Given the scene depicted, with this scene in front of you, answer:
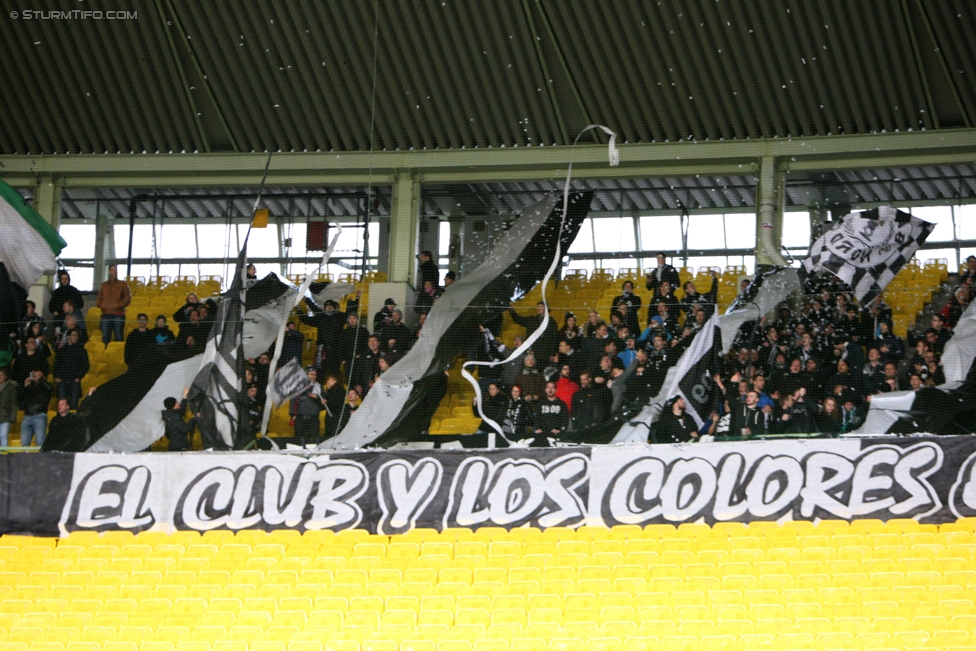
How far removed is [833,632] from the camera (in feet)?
36.2

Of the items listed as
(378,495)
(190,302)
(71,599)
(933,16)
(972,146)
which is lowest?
(71,599)

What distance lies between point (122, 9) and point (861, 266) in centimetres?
1206

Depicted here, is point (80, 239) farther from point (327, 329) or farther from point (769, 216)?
point (769, 216)

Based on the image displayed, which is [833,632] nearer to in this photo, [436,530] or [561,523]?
[561,523]

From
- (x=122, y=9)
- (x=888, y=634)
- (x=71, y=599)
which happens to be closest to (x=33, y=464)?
(x=71, y=599)

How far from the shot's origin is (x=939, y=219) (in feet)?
76.7

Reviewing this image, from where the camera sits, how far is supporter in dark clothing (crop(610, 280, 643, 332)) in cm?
1528

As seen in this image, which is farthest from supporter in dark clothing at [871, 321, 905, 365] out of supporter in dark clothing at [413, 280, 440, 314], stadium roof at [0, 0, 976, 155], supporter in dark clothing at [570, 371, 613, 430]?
supporter in dark clothing at [413, 280, 440, 314]

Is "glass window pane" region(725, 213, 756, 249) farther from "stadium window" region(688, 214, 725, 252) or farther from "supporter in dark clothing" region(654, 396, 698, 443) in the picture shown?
"supporter in dark clothing" region(654, 396, 698, 443)

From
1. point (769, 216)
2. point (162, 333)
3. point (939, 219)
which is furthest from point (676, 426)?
point (939, 219)

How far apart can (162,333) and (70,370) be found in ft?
4.17

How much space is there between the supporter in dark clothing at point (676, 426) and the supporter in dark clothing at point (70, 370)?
7.58 metres

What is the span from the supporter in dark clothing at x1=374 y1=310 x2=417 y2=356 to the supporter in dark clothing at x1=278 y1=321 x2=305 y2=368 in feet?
3.31

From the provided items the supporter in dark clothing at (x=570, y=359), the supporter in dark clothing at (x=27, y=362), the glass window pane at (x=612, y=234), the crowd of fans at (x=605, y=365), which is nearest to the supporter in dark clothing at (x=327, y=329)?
the crowd of fans at (x=605, y=365)
